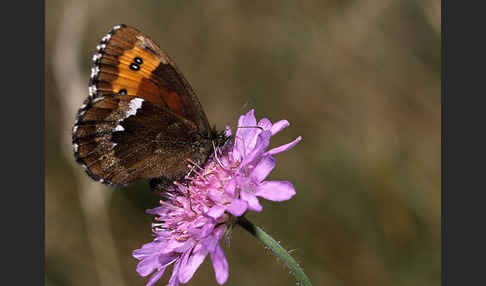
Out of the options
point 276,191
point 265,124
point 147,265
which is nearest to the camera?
point 276,191

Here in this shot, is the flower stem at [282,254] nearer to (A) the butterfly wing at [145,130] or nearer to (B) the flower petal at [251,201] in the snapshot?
(B) the flower petal at [251,201]

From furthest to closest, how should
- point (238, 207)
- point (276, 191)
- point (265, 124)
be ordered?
point (265, 124) < point (276, 191) < point (238, 207)

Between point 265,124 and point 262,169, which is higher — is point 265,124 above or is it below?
above

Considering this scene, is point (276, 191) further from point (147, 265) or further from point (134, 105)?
point (134, 105)

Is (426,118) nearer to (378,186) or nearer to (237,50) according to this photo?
(378,186)

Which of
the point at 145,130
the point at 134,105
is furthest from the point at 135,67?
the point at 145,130

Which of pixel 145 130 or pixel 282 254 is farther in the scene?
pixel 145 130

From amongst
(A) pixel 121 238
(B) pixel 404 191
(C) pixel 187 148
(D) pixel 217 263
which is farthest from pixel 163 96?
(B) pixel 404 191
